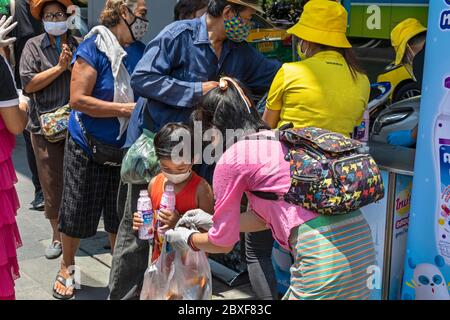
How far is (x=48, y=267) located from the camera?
4.31 meters

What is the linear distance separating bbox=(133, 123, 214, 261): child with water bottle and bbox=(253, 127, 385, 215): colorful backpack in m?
0.73

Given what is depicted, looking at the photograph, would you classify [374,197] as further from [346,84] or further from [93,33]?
[93,33]

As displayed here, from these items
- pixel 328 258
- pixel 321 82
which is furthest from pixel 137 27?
pixel 328 258

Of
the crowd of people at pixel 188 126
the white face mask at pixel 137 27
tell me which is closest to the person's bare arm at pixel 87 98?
the crowd of people at pixel 188 126

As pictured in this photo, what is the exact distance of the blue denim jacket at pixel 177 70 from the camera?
3.02m

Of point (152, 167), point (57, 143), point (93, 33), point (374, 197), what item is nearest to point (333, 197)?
point (374, 197)

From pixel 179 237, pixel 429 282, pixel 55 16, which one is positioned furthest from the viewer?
pixel 55 16

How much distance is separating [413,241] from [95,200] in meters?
1.90

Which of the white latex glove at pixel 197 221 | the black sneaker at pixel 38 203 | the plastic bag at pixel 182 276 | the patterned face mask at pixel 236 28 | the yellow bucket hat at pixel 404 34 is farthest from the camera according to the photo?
the black sneaker at pixel 38 203

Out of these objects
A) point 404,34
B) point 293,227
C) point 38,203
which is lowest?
point 38,203

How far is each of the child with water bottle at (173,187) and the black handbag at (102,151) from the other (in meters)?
0.68

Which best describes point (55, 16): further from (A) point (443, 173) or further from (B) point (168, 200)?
(A) point (443, 173)

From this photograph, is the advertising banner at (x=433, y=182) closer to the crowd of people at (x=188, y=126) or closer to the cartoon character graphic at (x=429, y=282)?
the cartoon character graphic at (x=429, y=282)

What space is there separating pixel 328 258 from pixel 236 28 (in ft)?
4.79
